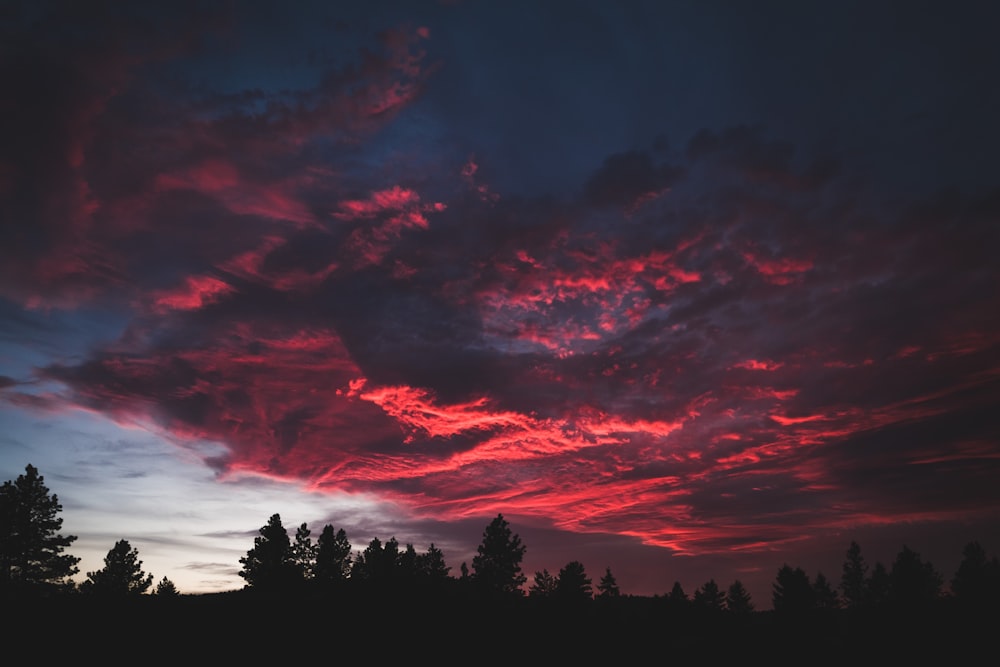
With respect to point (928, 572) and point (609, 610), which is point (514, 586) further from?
point (928, 572)

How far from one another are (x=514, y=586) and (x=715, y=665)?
4527cm

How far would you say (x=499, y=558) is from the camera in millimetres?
80500

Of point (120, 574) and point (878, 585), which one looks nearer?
point (120, 574)

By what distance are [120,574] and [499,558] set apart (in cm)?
4796

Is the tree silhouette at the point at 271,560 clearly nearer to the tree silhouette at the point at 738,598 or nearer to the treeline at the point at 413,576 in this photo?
the treeline at the point at 413,576

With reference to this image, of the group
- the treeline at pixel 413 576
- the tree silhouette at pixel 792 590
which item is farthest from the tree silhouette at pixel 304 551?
the tree silhouette at pixel 792 590

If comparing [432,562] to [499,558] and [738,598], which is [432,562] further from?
[738,598]

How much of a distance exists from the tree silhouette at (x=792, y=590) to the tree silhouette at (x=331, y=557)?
74.1 m

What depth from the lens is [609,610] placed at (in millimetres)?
54031

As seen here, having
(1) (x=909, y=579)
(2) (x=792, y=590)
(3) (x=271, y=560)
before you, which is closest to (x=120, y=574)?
(3) (x=271, y=560)

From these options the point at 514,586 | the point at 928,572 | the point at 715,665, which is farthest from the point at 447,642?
the point at 928,572

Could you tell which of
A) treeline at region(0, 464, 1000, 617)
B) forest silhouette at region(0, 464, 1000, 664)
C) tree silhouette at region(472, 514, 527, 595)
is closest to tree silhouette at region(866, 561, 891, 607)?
treeline at region(0, 464, 1000, 617)

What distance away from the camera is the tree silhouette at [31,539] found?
48.9 metres

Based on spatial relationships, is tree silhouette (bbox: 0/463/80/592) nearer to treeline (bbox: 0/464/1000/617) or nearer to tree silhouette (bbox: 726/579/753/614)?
treeline (bbox: 0/464/1000/617)
